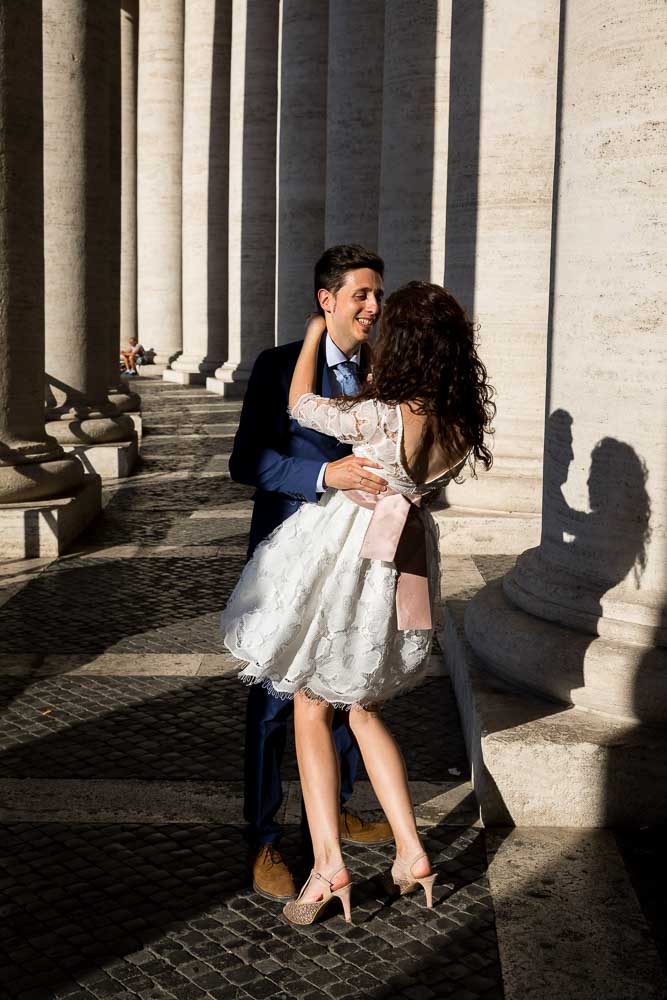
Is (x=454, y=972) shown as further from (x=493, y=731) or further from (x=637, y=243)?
(x=637, y=243)

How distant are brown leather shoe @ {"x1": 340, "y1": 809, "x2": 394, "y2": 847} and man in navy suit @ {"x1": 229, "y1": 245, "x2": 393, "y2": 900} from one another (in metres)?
0.73

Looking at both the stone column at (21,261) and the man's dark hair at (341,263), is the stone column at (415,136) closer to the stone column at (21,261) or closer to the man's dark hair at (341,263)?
the stone column at (21,261)

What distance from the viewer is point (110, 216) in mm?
26484

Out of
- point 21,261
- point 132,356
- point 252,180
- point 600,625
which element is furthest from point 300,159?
point 600,625

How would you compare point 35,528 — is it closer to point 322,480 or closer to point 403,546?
point 322,480

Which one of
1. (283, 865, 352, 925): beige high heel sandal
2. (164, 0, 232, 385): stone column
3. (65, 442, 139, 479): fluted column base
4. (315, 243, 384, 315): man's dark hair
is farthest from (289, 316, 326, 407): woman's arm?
(164, 0, 232, 385): stone column

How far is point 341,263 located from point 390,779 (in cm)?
280

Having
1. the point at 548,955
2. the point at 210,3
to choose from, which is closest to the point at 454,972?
the point at 548,955

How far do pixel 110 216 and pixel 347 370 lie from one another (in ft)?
67.5

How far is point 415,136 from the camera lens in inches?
798

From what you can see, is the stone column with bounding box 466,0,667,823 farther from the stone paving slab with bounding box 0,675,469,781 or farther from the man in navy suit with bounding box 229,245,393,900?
the man in navy suit with bounding box 229,245,393,900

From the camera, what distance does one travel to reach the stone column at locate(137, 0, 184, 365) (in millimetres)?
57625

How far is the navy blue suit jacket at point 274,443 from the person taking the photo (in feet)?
23.2

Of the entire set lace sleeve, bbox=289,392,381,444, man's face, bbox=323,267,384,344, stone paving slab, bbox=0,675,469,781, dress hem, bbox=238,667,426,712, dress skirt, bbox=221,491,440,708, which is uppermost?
man's face, bbox=323,267,384,344
